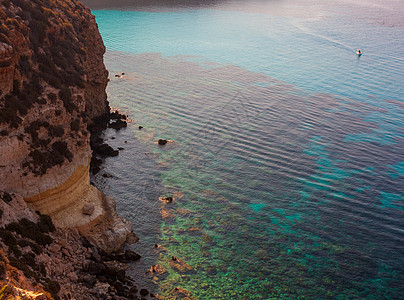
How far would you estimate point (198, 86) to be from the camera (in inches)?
2864

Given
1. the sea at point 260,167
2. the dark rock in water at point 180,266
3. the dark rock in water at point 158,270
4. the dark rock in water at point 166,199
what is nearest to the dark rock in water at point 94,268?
the sea at point 260,167

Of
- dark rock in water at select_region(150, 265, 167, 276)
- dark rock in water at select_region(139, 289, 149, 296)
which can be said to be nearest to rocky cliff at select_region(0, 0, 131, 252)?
dark rock in water at select_region(150, 265, 167, 276)

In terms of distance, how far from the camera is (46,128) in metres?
31.6

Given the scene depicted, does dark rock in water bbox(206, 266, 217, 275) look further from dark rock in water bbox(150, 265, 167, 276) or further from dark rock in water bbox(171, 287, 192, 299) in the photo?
dark rock in water bbox(150, 265, 167, 276)

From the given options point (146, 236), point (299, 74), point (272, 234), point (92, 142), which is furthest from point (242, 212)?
point (299, 74)

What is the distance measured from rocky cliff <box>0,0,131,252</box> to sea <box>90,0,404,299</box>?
195 inches

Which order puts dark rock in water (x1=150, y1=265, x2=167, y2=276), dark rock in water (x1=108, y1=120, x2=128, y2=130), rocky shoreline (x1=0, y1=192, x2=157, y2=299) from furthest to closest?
dark rock in water (x1=108, y1=120, x2=128, y2=130)
dark rock in water (x1=150, y1=265, x2=167, y2=276)
rocky shoreline (x1=0, y1=192, x2=157, y2=299)

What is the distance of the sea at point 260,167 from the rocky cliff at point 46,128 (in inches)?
195

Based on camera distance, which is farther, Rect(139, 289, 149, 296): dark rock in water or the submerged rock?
the submerged rock

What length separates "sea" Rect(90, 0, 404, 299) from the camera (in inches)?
1245

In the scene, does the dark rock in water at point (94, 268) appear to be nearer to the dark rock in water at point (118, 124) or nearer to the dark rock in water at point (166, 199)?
the dark rock in water at point (166, 199)

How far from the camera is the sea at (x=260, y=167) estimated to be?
→ 3162 centimetres

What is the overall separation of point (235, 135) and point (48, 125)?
28.7 m

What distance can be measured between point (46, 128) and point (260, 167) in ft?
82.8
